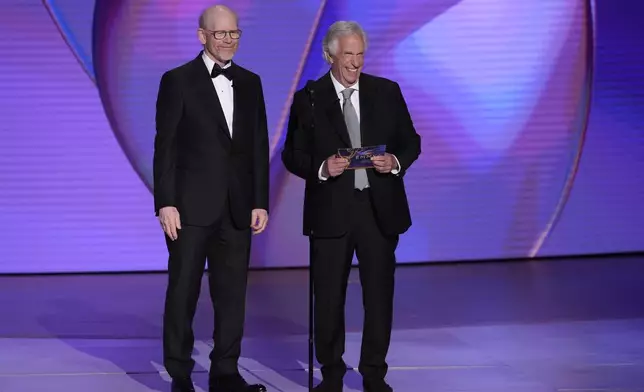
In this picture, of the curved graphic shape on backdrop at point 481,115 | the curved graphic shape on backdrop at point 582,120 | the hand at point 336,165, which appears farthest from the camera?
the curved graphic shape on backdrop at point 582,120

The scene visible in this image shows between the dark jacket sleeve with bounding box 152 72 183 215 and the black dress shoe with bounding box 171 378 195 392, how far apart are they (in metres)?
0.65

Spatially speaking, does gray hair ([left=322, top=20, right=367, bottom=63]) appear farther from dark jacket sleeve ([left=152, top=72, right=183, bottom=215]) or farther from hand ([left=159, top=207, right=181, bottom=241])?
hand ([left=159, top=207, right=181, bottom=241])

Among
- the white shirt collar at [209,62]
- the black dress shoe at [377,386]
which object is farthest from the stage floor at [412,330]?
the white shirt collar at [209,62]

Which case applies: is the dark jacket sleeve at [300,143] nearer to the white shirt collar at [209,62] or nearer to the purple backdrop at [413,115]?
the white shirt collar at [209,62]

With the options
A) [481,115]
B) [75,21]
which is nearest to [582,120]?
[481,115]

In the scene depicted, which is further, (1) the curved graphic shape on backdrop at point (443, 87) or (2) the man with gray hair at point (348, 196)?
(1) the curved graphic shape on backdrop at point (443, 87)

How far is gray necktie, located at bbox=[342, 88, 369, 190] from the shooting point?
4125 millimetres

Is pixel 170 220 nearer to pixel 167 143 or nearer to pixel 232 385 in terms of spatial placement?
pixel 167 143

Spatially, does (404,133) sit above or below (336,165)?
above

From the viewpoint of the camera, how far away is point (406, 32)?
7594mm

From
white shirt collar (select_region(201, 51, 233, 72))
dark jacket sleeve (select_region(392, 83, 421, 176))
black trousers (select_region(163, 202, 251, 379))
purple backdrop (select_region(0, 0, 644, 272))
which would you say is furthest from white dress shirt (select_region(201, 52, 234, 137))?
purple backdrop (select_region(0, 0, 644, 272))

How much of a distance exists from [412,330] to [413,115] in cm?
236

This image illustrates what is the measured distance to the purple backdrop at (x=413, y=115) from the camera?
7438mm

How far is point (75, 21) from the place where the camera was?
7.38 m
